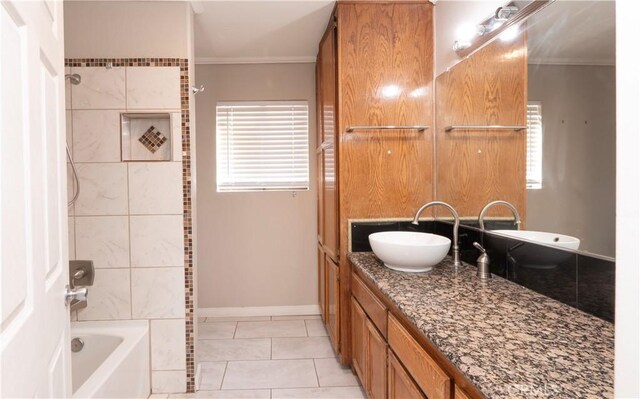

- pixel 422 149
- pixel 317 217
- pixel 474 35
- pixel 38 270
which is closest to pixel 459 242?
pixel 422 149

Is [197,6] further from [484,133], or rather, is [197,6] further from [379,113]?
[484,133]

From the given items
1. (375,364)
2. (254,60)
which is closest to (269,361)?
(375,364)

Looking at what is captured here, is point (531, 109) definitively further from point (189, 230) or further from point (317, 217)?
point (317, 217)

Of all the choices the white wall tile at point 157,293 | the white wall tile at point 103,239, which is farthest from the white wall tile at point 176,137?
the white wall tile at point 157,293

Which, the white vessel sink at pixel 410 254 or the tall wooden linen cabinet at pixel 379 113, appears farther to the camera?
the tall wooden linen cabinet at pixel 379 113

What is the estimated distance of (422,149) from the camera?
247cm

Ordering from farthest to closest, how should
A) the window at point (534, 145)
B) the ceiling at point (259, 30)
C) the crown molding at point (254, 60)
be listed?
1. the crown molding at point (254, 60)
2. the ceiling at point (259, 30)
3. the window at point (534, 145)

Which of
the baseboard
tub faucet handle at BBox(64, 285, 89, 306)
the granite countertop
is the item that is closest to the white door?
tub faucet handle at BBox(64, 285, 89, 306)

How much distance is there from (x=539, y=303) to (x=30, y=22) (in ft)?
5.84

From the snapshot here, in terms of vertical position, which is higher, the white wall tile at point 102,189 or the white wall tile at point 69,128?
the white wall tile at point 69,128

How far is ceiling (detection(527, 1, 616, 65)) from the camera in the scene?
119 centimetres

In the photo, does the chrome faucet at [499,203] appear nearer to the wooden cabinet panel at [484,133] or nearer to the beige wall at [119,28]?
the wooden cabinet panel at [484,133]

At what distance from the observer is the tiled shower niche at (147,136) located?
7.66ft

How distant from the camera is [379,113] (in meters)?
2.43
